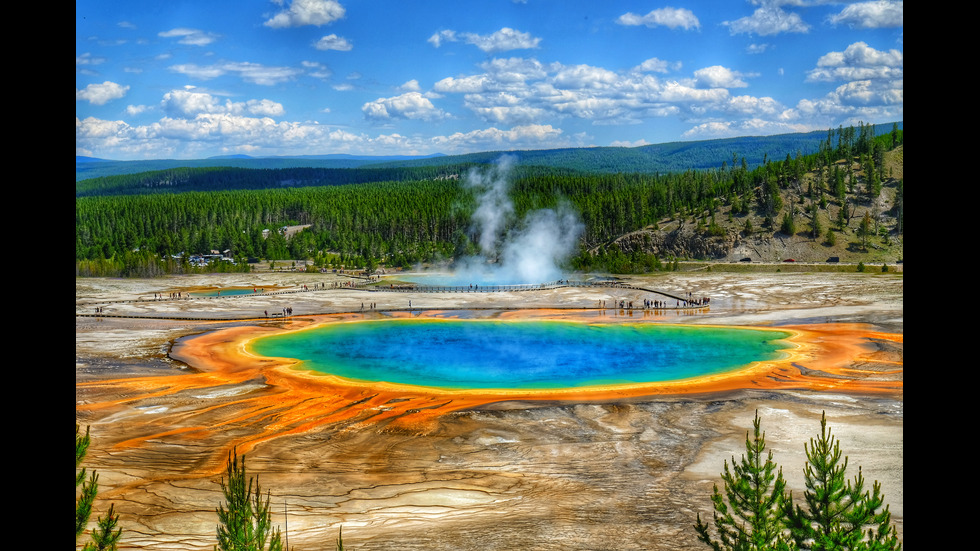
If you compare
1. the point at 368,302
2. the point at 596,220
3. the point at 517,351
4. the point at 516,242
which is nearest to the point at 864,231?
the point at 596,220

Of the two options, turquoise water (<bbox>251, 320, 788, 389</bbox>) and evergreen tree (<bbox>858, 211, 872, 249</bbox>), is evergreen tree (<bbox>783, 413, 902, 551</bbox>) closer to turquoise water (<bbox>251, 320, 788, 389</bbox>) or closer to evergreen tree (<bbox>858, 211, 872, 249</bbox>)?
turquoise water (<bbox>251, 320, 788, 389</bbox>)

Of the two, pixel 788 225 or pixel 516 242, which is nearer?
pixel 788 225

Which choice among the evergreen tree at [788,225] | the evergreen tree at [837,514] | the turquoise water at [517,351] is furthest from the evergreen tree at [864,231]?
the evergreen tree at [837,514]

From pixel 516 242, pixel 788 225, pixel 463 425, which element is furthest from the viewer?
pixel 516 242

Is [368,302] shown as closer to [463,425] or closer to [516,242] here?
[463,425]

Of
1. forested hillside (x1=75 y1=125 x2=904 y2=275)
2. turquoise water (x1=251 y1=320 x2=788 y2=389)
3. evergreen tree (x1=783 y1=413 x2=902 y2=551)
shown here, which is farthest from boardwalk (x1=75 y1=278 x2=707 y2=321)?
evergreen tree (x1=783 y1=413 x2=902 y2=551)

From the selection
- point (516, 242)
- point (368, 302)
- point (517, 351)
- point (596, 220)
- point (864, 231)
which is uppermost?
point (596, 220)
